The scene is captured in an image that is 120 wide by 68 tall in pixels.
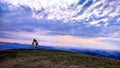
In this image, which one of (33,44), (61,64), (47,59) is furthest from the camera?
(33,44)

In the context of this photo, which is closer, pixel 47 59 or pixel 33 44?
pixel 47 59

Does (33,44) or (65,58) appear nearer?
(65,58)

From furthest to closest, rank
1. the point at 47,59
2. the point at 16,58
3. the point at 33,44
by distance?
the point at 33,44, the point at 16,58, the point at 47,59

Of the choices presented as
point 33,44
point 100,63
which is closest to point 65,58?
point 100,63

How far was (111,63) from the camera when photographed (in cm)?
4694

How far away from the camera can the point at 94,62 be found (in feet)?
154

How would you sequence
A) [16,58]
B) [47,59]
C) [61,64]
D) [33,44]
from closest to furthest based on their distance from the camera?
[61,64], [47,59], [16,58], [33,44]

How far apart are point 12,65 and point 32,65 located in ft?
14.4

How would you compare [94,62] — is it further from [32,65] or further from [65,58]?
[32,65]

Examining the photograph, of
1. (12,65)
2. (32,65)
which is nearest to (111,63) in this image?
(32,65)

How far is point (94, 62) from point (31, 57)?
1264 centimetres

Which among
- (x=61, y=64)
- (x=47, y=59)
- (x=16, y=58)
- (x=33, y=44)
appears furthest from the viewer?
(x=33, y=44)

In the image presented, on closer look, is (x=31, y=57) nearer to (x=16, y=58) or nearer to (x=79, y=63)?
(x=16, y=58)

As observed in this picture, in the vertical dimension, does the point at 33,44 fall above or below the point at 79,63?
above
